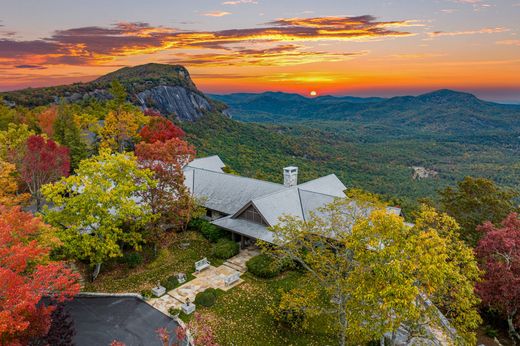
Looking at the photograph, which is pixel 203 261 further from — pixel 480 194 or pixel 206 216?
pixel 480 194

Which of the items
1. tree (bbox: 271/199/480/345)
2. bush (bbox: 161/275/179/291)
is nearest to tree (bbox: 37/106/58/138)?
bush (bbox: 161/275/179/291)

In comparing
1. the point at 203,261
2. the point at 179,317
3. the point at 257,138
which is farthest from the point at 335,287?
the point at 257,138

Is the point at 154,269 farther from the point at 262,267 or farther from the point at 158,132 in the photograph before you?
the point at 158,132

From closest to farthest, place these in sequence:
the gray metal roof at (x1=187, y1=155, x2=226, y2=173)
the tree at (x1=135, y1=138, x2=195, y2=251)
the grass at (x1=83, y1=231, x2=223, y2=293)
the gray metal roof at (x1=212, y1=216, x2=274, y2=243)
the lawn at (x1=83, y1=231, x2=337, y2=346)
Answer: the lawn at (x1=83, y1=231, x2=337, y2=346) → the grass at (x1=83, y1=231, x2=223, y2=293) → the tree at (x1=135, y1=138, x2=195, y2=251) → the gray metal roof at (x1=212, y1=216, x2=274, y2=243) → the gray metal roof at (x1=187, y1=155, x2=226, y2=173)

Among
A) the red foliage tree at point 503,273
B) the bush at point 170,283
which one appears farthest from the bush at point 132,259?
the red foliage tree at point 503,273

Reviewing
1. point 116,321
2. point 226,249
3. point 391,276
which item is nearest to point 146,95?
point 226,249

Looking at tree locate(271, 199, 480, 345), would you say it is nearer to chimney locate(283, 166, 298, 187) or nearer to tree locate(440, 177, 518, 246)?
chimney locate(283, 166, 298, 187)
